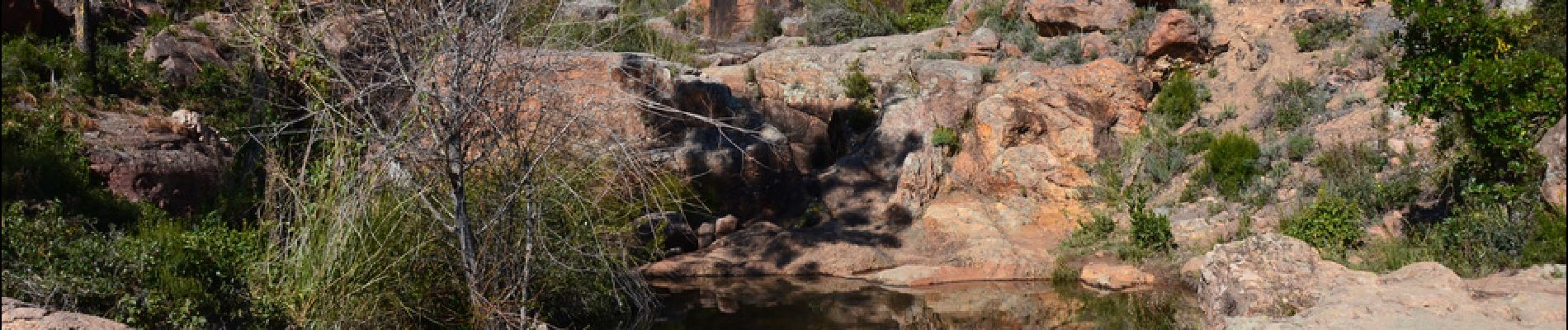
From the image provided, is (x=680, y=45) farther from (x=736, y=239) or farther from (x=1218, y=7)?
(x=1218, y=7)

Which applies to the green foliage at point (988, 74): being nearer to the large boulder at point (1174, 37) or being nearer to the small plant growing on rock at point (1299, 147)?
the large boulder at point (1174, 37)

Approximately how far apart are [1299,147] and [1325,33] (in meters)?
3.16

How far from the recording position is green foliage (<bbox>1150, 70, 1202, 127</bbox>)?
16.2 m

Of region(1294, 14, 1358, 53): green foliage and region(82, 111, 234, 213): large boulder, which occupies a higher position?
region(1294, 14, 1358, 53): green foliage

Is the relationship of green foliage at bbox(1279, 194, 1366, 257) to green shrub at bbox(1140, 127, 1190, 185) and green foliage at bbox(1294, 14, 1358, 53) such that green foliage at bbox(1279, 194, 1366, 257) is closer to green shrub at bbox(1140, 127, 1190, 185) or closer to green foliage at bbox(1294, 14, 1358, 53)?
green shrub at bbox(1140, 127, 1190, 185)

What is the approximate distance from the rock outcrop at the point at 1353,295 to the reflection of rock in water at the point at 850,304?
64.2 inches

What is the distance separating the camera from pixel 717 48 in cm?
2331

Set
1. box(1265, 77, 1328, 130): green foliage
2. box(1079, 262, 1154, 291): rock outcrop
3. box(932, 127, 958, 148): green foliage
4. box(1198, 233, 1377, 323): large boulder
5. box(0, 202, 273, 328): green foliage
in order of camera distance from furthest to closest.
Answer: box(932, 127, 958, 148): green foliage → box(1265, 77, 1328, 130): green foliage → box(1079, 262, 1154, 291): rock outcrop → box(1198, 233, 1377, 323): large boulder → box(0, 202, 273, 328): green foliage

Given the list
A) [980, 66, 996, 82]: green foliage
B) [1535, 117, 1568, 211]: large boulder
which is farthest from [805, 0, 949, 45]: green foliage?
[1535, 117, 1568, 211]: large boulder

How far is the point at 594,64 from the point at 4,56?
370 inches

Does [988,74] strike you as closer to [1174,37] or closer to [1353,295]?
[1174,37]

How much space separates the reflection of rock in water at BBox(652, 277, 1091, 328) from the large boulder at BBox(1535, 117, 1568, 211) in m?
3.76

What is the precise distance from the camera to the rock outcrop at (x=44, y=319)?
22.7ft

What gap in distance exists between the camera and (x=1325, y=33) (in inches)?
647
